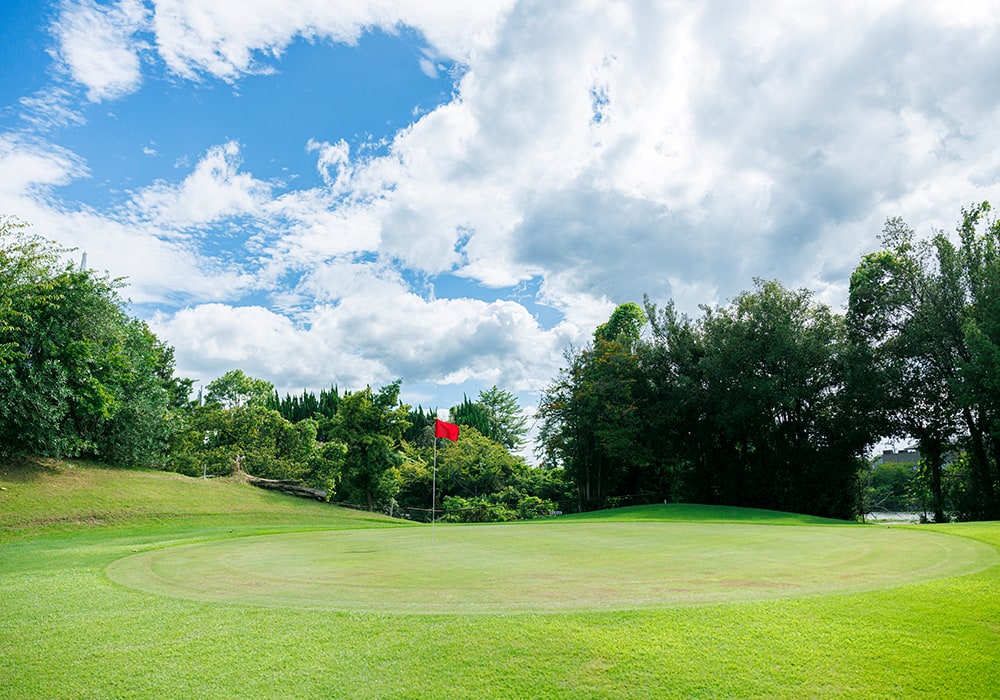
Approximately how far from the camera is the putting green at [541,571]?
6.01 m

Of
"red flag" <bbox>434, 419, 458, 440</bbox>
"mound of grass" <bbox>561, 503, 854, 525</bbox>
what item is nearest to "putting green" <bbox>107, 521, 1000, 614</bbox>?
"red flag" <bbox>434, 419, 458, 440</bbox>

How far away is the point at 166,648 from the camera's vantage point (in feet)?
15.7

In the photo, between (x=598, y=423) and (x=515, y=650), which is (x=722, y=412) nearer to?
(x=598, y=423)

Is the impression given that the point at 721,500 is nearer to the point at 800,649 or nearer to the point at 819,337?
the point at 819,337

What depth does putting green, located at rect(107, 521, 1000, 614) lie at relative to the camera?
237 inches

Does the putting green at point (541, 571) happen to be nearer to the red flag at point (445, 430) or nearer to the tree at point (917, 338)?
the red flag at point (445, 430)

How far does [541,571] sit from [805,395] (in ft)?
89.6

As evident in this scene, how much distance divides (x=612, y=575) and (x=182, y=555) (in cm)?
752

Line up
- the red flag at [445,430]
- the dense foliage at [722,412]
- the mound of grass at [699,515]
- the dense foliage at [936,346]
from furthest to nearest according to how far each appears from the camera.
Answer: the dense foliage at [722,412] → the dense foliage at [936,346] → the mound of grass at [699,515] → the red flag at [445,430]

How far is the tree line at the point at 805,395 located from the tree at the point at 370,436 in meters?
9.14

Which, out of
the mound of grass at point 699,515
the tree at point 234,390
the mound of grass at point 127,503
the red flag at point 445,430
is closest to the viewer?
the red flag at point 445,430

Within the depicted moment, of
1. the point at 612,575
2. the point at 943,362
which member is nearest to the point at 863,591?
the point at 612,575

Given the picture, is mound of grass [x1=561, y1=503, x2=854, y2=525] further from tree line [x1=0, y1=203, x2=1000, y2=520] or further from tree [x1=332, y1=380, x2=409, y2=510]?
tree [x1=332, y1=380, x2=409, y2=510]

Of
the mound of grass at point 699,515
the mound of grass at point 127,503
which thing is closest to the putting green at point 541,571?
the mound of grass at point 699,515
